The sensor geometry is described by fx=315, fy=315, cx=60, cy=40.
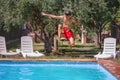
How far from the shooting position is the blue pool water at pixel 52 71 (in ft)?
39.7

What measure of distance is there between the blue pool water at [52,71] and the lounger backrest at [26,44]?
1.62 m

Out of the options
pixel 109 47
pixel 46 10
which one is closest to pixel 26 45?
pixel 46 10

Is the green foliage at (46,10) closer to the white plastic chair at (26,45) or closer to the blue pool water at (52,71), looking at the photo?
the white plastic chair at (26,45)

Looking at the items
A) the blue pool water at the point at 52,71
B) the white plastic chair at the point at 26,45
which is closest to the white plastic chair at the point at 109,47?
the blue pool water at the point at 52,71

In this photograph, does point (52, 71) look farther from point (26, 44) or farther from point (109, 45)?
point (109, 45)

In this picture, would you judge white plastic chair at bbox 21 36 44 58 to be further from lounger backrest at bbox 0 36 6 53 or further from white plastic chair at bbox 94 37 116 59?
white plastic chair at bbox 94 37 116 59

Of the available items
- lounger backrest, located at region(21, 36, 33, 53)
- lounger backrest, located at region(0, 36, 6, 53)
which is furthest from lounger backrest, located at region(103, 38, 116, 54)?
lounger backrest, located at region(0, 36, 6, 53)

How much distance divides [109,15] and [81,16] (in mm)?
3407

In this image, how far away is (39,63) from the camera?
580 inches

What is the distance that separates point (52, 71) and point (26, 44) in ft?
10.8

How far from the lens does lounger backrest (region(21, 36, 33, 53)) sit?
1627cm

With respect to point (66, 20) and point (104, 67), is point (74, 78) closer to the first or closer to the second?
point (104, 67)

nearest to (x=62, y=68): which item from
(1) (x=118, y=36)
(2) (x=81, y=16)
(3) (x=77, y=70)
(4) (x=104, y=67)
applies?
(3) (x=77, y=70)

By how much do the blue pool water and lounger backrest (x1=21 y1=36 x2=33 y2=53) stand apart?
1624mm
